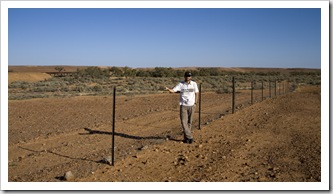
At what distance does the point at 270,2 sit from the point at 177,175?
3798 mm

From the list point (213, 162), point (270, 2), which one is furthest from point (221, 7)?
point (213, 162)

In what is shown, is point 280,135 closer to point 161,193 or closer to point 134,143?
point 134,143

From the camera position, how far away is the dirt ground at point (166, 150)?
5.88 meters

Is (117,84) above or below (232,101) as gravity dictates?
above

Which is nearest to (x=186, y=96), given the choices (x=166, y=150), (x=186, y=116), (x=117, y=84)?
(x=186, y=116)

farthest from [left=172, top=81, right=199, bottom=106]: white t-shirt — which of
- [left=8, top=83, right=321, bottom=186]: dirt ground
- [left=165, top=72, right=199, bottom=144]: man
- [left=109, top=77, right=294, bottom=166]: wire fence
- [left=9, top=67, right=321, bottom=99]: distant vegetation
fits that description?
[left=9, top=67, right=321, bottom=99]: distant vegetation

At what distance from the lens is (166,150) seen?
7.47 metres

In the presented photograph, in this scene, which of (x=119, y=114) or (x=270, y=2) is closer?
(x=270, y=2)

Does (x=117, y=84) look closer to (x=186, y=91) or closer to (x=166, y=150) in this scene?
(x=186, y=91)

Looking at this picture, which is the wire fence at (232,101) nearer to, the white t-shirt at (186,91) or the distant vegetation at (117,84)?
the white t-shirt at (186,91)

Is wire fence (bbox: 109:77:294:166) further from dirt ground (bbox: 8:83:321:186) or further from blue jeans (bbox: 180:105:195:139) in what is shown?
blue jeans (bbox: 180:105:195:139)

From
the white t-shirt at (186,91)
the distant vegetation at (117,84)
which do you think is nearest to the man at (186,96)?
the white t-shirt at (186,91)

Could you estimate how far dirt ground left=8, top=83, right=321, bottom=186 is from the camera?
5879 millimetres

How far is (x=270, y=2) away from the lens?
6.48 metres
